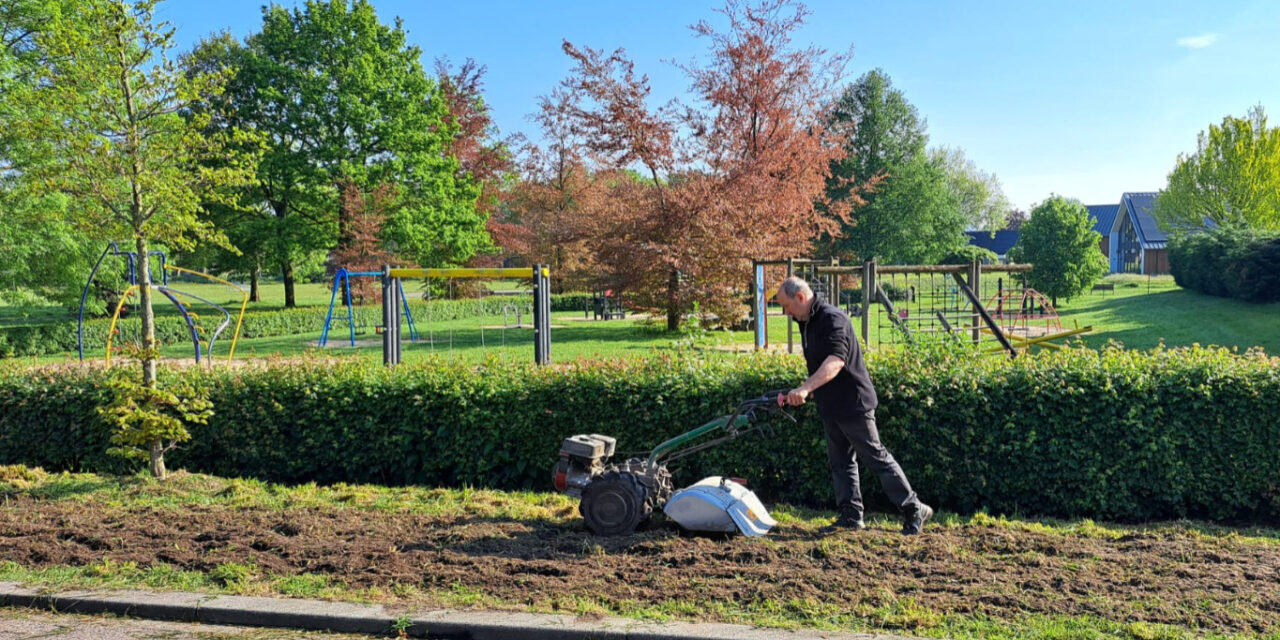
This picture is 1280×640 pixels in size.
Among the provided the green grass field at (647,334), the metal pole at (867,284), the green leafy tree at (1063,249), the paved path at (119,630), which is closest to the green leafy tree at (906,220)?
the green leafy tree at (1063,249)

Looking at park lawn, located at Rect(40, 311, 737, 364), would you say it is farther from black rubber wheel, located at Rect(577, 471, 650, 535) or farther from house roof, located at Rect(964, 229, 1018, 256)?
house roof, located at Rect(964, 229, 1018, 256)

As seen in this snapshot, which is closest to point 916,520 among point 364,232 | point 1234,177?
point 364,232

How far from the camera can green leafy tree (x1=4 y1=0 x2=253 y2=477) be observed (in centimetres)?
744

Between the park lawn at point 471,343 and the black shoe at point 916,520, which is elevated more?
the park lawn at point 471,343

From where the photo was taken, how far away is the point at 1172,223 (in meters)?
46.8

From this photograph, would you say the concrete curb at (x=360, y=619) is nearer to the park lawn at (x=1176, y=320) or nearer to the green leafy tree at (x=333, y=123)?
the park lawn at (x=1176, y=320)

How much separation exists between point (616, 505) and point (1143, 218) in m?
75.3

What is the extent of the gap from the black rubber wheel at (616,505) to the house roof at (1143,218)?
69342 millimetres

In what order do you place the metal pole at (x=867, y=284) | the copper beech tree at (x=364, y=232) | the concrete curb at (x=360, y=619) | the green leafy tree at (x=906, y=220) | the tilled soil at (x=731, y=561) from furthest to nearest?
the green leafy tree at (x=906, y=220) < the copper beech tree at (x=364, y=232) < the metal pole at (x=867, y=284) < the tilled soil at (x=731, y=561) < the concrete curb at (x=360, y=619)

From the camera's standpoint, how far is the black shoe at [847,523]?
5.61 m

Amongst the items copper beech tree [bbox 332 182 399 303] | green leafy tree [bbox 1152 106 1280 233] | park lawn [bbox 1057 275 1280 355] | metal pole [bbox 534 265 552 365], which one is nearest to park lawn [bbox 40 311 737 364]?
metal pole [bbox 534 265 552 365]

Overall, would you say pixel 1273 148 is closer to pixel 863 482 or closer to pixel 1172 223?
pixel 1172 223

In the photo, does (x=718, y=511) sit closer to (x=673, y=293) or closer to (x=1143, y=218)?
(x=673, y=293)

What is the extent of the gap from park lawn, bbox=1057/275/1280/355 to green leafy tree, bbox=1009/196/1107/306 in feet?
3.72
